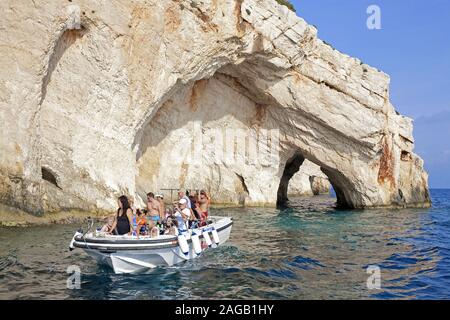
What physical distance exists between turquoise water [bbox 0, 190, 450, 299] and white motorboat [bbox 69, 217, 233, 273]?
29 centimetres

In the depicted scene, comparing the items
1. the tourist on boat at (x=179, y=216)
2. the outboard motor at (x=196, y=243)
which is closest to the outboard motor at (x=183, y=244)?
the outboard motor at (x=196, y=243)

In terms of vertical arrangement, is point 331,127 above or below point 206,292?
above

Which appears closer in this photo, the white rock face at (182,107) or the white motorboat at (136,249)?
the white motorboat at (136,249)

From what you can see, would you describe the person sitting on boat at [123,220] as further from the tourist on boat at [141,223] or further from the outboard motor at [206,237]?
the outboard motor at [206,237]

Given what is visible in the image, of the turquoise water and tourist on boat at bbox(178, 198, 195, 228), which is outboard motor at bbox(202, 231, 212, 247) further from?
tourist on boat at bbox(178, 198, 195, 228)

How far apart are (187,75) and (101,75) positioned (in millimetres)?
5269

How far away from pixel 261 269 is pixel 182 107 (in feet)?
60.1

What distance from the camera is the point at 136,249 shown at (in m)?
10.7

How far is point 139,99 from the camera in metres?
22.4

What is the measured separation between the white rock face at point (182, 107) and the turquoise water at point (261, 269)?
164 inches

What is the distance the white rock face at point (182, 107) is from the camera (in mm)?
17531

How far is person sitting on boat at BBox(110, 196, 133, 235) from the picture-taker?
11.6 meters
